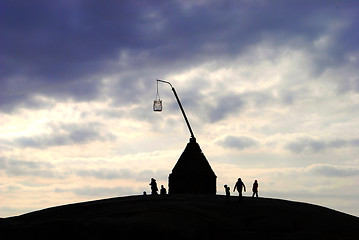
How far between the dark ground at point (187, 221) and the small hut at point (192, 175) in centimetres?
1002

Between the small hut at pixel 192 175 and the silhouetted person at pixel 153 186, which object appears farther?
the small hut at pixel 192 175

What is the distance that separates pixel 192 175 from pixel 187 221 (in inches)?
633

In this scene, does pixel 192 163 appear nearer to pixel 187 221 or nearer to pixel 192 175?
pixel 192 175

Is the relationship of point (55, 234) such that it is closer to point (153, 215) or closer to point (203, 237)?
point (153, 215)

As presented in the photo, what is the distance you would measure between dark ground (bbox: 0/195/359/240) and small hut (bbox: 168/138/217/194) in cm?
1002

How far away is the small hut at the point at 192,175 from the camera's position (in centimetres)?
4241

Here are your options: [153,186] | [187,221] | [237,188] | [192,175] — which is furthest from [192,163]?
[187,221]

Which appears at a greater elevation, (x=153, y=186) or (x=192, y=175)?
(x=192, y=175)

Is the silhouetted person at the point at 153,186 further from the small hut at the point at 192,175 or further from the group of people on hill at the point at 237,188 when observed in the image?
the small hut at the point at 192,175

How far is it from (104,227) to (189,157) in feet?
58.0

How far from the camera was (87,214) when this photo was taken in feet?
→ 99.3

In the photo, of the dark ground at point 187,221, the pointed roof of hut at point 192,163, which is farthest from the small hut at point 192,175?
the dark ground at point 187,221

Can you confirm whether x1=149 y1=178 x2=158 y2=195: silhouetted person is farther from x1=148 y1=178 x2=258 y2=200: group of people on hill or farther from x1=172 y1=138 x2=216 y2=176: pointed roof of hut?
x1=172 y1=138 x2=216 y2=176: pointed roof of hut

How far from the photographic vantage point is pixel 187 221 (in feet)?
86.9
